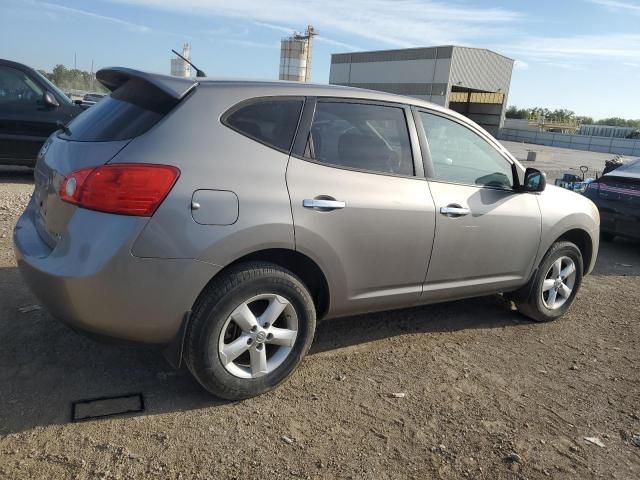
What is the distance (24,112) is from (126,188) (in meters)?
6.74

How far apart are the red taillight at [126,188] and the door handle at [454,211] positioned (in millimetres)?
1808

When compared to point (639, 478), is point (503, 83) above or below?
above

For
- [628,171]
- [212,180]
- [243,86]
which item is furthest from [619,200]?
[212,180]

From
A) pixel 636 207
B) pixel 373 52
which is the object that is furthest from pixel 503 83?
pixel 636 207

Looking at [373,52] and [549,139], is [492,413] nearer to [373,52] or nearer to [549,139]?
[549,139]

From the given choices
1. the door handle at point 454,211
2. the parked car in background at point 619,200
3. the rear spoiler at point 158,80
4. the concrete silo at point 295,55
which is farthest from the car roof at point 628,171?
the concrete silo at point 295,55

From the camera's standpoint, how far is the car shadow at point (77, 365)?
2844 mm

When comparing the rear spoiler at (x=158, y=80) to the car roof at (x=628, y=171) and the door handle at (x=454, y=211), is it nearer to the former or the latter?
the door handle at (x=454, y=211)

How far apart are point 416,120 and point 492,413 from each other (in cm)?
190

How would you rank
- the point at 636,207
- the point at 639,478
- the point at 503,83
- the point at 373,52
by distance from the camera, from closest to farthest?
the point at 639,478
the point at 636,207
the point at 503,83
the point at 373,52

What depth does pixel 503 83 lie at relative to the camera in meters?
58.8

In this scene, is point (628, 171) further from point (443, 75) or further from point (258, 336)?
point (443, 75)

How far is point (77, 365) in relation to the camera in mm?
3268

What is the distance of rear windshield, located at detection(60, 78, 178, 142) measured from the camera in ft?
9.05
